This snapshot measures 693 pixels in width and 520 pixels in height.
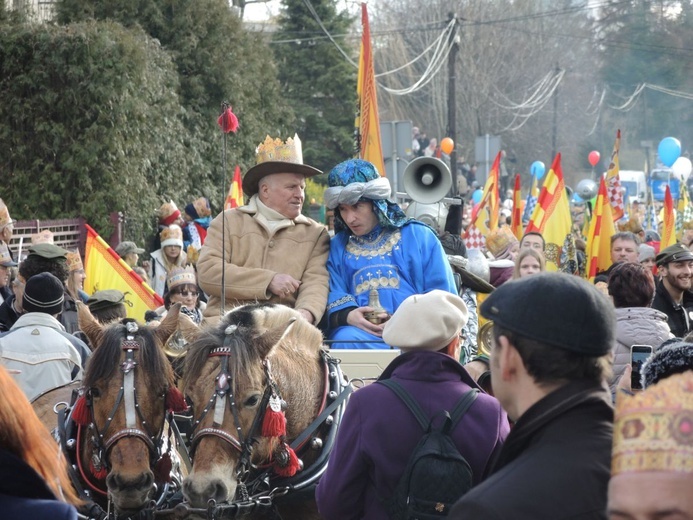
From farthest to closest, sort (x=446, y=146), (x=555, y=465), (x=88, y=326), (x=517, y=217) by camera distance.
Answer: (x=446, y=146) < (x=517, y=217) < (x=88, y=326) < (x=555, y=465)

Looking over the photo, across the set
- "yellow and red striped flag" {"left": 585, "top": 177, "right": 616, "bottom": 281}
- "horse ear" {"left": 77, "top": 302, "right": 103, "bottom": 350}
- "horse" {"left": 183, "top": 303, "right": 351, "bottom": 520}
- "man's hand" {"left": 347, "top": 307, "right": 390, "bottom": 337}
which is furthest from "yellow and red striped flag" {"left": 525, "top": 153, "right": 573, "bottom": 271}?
"horse ear" {"left": 77, "top": 302, "right": 103, "bottom": 350}

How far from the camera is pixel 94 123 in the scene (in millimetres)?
16469

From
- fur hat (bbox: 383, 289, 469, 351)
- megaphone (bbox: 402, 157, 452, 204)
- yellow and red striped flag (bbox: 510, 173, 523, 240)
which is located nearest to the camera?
fur hat (bbox: 383, 289, 469, 351)

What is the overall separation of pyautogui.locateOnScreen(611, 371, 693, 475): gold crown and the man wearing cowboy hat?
4.45 metres

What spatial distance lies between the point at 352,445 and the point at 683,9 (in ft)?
195

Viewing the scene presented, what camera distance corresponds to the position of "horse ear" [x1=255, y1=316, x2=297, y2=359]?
523cm

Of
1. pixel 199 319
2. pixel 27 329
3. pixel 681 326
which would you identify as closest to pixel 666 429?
pixel 27 329

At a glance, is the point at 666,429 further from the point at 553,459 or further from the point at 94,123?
the point at 94,123

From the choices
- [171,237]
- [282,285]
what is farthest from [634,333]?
[171,237]

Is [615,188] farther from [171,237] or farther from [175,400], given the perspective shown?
[175,400]

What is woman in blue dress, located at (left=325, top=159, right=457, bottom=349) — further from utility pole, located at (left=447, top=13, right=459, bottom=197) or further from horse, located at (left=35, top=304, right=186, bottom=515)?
utility pole, located at (left=447, top=13, right=459, bottom=197)

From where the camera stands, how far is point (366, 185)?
21.5 feet

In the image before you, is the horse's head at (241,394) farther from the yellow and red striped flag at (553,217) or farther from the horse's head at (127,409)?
the yellow and red striped flag at (553,217)

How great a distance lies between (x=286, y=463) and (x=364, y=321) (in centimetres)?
141
